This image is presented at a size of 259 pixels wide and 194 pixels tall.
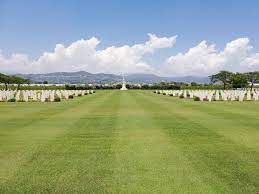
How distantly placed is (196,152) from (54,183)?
385cm

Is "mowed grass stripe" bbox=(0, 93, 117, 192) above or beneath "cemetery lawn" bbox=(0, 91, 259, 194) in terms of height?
beneath

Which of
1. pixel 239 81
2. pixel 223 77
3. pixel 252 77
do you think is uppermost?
pixel 252 77

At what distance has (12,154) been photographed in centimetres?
928

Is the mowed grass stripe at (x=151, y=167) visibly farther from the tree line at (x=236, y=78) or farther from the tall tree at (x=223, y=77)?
the tall tree at (x=223, y=77)

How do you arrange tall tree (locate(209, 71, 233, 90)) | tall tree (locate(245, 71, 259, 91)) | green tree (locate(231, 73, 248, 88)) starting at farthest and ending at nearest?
1. tall tree (locate(209, 71, 233, 90))
2. tall tree (locate(245, 71, 259, 91))
3. green tree (locate(231, 73, 248, 88))

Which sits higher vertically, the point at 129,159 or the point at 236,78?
the point at 236,78

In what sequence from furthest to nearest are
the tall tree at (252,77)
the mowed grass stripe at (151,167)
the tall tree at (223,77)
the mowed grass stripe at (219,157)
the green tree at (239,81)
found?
the tall tree at (223,77), the tall tree at (252,77), the green tree at (239,81), the mowed grass stripe at (219,157), the mowed grass stripe at (151,167)

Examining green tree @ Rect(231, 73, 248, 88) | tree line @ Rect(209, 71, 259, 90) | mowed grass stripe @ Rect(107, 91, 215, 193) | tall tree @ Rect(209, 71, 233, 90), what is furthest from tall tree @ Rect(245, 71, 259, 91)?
mowed grass stripe @ Rect(107, 91, 215, 193)

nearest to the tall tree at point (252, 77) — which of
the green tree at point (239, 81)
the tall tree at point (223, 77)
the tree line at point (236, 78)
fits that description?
the tree line at point (236, 78)

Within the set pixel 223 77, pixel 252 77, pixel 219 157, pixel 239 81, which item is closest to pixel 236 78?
pixel 239 81

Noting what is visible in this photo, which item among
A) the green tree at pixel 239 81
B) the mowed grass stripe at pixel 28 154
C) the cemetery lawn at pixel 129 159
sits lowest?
the mowed grass stripe at pixel 28 154

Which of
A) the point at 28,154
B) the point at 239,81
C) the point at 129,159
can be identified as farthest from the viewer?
the point at 239,81

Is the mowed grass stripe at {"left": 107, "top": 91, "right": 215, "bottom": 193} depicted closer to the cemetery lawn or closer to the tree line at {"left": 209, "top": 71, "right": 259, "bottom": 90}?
the cemetery lawn

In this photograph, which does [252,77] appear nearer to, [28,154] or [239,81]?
[239,81]
